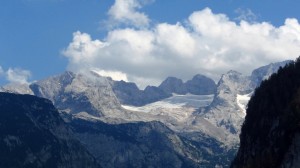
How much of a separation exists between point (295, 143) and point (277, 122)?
4952 centimetres

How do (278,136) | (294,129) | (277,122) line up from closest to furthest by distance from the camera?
1. (294,129)
2. (278,136)
3. (277,122)

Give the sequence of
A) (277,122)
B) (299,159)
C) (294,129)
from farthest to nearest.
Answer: (277,122) → (294,129) → (299,159)

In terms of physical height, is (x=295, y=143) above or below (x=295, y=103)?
below

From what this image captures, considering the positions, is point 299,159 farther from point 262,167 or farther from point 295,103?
point 295,103

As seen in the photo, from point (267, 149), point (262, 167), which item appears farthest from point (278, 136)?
point (262, 167)

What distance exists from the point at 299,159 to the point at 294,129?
12.4 meters

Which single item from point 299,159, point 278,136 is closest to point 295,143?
point 299,159

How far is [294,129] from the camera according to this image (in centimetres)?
14625

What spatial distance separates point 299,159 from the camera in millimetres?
135375

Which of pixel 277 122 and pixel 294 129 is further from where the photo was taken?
pixel 277 122

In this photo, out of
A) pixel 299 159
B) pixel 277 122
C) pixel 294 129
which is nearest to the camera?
pixel 299 159

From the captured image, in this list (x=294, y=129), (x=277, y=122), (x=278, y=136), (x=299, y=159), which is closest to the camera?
(x=299, y=159)

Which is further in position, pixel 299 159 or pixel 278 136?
pixel 278 136

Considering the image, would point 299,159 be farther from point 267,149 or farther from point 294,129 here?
point 267,149
